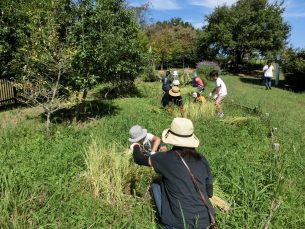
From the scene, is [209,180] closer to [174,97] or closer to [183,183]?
[183,183]

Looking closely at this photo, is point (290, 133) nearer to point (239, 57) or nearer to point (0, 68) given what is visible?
point (0, 68)

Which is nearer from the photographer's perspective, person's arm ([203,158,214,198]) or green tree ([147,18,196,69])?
person's arm ([203,158,214,198])

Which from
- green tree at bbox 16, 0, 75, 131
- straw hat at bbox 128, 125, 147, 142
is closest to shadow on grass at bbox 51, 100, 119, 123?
green tree at bbox 16, 0, 75, 131

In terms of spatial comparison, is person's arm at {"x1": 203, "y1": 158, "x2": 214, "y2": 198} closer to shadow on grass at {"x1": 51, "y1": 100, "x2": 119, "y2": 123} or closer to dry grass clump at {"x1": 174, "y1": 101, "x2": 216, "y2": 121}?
dry grass clump at {"x1": 174, "y1": 101, "x2": 216, "y2": 121}

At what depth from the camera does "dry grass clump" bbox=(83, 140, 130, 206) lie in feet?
16.3

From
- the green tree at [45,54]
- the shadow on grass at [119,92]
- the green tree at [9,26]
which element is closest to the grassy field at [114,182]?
the green tree at [45,54]

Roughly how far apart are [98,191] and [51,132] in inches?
162

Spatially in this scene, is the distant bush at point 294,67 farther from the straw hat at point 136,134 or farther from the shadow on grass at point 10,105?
the straw hat at point 136,134

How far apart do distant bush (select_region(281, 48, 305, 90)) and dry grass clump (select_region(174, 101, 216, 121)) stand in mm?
12385

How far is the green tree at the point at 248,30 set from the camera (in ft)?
119

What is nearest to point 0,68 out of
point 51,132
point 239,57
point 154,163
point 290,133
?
point 51,132

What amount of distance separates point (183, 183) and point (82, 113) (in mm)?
9620

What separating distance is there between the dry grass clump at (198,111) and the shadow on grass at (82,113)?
2.66 meters

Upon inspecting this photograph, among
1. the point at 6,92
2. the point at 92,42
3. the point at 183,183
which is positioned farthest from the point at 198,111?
the point at 6,92
